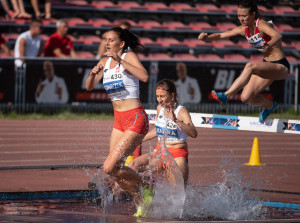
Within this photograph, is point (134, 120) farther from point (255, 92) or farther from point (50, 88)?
point (50, 88)

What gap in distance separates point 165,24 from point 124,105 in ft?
51.0

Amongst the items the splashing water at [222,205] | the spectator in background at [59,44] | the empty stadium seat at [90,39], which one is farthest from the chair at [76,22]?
the splashing water at [222,205]

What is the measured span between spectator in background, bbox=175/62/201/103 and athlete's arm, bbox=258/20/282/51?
8.44 metres

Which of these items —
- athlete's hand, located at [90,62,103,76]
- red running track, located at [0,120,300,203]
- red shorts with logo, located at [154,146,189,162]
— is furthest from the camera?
red running track, located at [0,120,300,203]

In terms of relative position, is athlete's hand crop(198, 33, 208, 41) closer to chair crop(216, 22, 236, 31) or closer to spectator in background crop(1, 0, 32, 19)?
spectator in background crop(1, 0, 32, 19)

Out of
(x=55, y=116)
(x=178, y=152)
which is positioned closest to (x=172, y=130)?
(x=178, y=152)

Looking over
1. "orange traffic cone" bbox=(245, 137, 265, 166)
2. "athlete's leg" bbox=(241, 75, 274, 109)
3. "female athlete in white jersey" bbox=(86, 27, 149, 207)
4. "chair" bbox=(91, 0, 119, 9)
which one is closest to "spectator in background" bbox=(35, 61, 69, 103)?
"chair" bbox=(91, 0, 119, 9)

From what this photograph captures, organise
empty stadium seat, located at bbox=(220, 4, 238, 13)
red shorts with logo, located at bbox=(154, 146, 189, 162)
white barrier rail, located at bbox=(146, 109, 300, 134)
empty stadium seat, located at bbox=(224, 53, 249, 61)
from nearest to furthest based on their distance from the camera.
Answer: red shorts with logo, located at bbox=(154, 146, 189, 162), white barrier rail, located at bbox=(146, 109, 300, 134), empty stadium seat, located at bbox=(224, 53, 249, 61), empty stadium seat, located at bbox=(220, 4, 238, 13)

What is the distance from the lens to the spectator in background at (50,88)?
631 inches

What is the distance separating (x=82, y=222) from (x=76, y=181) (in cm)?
291

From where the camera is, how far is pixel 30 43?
17.1 metres

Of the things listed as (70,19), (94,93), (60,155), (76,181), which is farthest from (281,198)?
(70,19)

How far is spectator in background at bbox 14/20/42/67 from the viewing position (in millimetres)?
16938

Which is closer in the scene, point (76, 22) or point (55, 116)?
point (55, 116)
